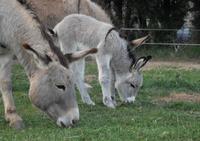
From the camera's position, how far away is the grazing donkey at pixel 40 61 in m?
7.27

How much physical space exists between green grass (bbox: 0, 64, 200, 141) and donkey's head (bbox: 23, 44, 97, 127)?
20 centimetres

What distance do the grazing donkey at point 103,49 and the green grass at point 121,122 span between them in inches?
15.5

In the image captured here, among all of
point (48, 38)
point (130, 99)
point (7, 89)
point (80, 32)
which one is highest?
point (48, 38)

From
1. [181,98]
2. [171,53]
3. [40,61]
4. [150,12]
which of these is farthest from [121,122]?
[150,12]

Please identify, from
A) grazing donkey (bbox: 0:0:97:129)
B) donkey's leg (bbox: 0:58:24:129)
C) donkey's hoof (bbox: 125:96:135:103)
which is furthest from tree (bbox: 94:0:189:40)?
grazing donkey (bbox: 0:0:97:129)

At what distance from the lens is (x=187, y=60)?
73.5 ft

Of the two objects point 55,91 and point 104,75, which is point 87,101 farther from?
point 55,91

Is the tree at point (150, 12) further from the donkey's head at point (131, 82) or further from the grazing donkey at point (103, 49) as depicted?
the donkey's head at point (131, 82)

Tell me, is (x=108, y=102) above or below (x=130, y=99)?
above

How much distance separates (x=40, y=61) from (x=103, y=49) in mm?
3250

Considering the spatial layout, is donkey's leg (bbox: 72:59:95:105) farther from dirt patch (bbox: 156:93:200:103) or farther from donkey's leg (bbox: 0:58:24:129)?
donkey's leg (bbox: 0:58:24:129)

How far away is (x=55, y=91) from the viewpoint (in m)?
7.28

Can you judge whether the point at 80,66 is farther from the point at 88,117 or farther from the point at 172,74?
the point at 172,74

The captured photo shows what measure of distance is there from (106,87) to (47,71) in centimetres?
316
